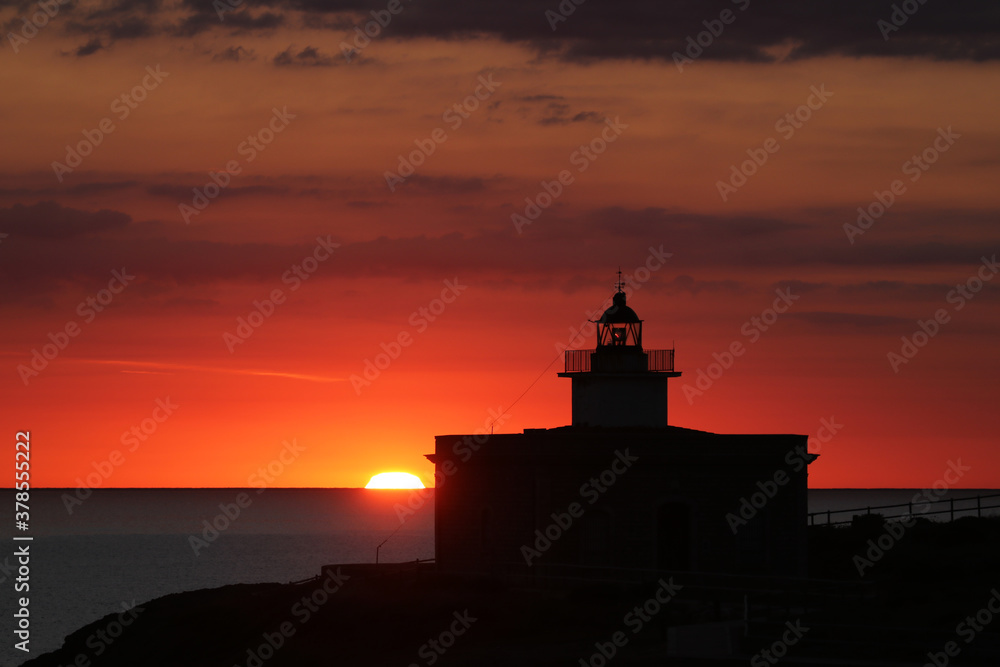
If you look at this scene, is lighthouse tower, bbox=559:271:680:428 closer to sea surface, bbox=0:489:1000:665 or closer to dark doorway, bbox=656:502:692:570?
dark doorway, bbox=656:502:692:570

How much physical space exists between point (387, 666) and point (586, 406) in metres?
11.7

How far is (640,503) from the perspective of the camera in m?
34.5

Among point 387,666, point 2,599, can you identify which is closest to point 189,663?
point 387,666

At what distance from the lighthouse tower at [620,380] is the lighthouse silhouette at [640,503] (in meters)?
1.86

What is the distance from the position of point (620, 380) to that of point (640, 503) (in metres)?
4.54

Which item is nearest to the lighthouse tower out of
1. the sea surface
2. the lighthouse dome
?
the lighthouse dome

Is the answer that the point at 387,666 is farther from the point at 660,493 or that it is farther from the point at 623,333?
the point at 623,333

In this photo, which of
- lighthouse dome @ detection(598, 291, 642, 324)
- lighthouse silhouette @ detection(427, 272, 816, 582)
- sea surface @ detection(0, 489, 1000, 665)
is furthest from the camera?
sea surface @ detection(0, 489, 1000, 665)

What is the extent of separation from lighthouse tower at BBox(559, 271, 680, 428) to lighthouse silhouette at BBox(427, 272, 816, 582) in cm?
186

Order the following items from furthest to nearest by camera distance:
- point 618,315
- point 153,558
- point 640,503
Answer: point 153,558 → point 618,315 → point 640,503

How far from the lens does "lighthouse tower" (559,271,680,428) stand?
37812 millimetres

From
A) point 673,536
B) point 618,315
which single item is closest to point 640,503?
point 673,536

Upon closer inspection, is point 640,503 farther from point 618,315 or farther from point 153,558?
point 153,558

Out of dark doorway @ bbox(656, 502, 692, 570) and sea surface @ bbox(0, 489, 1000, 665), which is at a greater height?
sea surface @ bbox(0, 489, 1000, 665)
